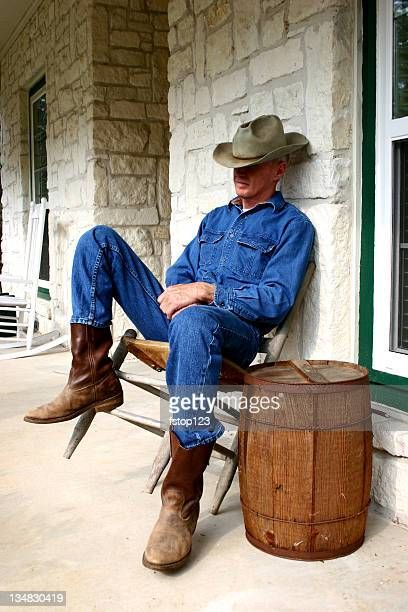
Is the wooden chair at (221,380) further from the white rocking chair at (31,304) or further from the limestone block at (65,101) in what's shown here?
the limestone block at (65,101)

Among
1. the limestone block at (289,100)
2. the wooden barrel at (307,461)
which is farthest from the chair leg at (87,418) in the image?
the limestone block at (289,100)

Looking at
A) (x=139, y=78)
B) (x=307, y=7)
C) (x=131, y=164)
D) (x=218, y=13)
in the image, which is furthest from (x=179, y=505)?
(x=139, y=78)

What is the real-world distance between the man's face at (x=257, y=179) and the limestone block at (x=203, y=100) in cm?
83

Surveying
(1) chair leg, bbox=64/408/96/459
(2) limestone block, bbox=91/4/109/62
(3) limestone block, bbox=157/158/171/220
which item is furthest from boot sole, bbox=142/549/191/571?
(2) limestone block, bbox=91/4/109/62

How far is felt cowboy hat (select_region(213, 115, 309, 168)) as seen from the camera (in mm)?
2398

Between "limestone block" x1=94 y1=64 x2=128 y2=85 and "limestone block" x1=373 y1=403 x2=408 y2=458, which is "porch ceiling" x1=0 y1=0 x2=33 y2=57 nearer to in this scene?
"limestone block" x1=94 y1=64 x2=128 y2=85

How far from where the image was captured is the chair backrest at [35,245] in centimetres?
538

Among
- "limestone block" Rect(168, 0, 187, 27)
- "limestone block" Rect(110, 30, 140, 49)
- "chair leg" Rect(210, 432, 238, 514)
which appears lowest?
"chair leg" Rect(210, 432, 238, 514)

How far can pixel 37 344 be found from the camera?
5680 mm

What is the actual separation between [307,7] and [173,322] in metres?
1.28

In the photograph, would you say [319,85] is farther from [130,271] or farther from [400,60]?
[130,271]

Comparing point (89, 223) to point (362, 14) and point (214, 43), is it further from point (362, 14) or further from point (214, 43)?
point (362, 14)

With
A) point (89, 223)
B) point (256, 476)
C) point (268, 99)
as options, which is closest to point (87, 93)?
point (89, 223)

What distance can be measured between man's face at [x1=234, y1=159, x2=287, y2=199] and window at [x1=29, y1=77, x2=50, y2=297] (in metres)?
4.31
